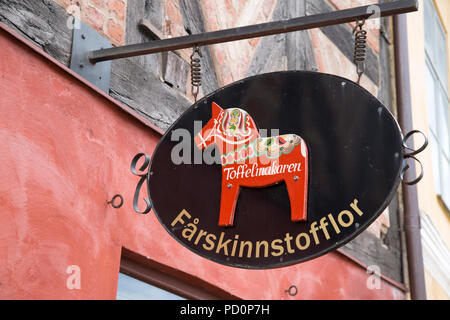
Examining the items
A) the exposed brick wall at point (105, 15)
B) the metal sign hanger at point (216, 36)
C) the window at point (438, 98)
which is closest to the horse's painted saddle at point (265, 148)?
the metal sign hanger at point (216, 36)

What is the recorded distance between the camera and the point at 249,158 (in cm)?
288

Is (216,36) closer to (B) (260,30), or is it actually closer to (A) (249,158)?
(B) (260,30)

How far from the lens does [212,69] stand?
4484mm

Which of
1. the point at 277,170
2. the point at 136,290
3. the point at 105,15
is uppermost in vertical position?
the point at 105,15

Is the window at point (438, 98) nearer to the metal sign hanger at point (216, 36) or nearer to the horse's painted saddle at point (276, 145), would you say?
the metal sign hanger at point (216, 36)

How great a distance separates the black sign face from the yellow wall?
4.40 meters

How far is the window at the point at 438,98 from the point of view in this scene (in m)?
7.95

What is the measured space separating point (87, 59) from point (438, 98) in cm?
595

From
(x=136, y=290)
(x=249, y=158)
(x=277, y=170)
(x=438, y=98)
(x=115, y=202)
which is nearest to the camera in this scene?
(x=277, y=170)

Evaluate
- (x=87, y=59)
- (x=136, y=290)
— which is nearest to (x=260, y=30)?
(x=87, y=59)

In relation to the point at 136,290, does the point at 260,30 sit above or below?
above

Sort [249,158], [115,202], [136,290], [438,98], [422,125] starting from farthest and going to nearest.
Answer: [438,98] < [422,125] < [136,290] < [115,202] < [249,158]

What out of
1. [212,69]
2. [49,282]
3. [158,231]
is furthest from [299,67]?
[49,282]

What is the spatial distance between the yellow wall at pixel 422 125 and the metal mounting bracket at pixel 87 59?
424 cm
